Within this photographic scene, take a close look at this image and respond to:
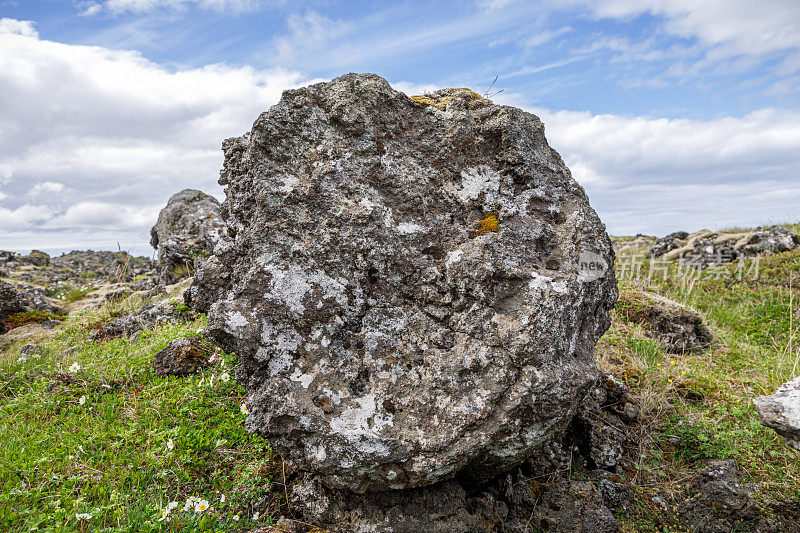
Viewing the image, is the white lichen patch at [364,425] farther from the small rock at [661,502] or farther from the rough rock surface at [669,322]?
the rough rock surface at [669,322]

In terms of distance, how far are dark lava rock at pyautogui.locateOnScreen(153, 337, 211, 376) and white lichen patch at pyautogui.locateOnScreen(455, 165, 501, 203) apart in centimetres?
409

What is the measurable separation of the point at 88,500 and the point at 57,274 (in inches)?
845

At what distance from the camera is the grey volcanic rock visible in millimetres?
3148

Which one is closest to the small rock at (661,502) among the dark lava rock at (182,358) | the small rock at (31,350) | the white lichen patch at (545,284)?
the white lichen patch at (545,284)

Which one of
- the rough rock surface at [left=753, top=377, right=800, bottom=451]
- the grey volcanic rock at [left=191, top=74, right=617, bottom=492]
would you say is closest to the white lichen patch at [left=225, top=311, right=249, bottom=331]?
the grey volcanic rock at [left=191, top=74, right=617, bottom=492]

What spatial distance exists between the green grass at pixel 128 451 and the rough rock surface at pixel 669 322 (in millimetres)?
6837

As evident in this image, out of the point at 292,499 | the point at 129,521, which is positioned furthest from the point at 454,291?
the point at 129,521

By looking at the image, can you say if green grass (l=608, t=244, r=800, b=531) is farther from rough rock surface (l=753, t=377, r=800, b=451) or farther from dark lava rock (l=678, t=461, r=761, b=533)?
rough rock surface (l=753, t=377, r=800, b=451)

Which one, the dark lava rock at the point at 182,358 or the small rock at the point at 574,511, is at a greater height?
the dark lava rock at the point at 182,358

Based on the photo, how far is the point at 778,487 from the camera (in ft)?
14.4

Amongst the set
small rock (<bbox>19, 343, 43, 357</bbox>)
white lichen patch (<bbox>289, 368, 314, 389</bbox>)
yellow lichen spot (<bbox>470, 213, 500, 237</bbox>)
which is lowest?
small rock (<bbox>19, 343, 43, 357</bbox>)

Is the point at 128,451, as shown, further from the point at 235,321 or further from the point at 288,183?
the point at 288,183

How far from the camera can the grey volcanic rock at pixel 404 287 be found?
10.3 feet

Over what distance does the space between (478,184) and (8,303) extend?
12802mm
